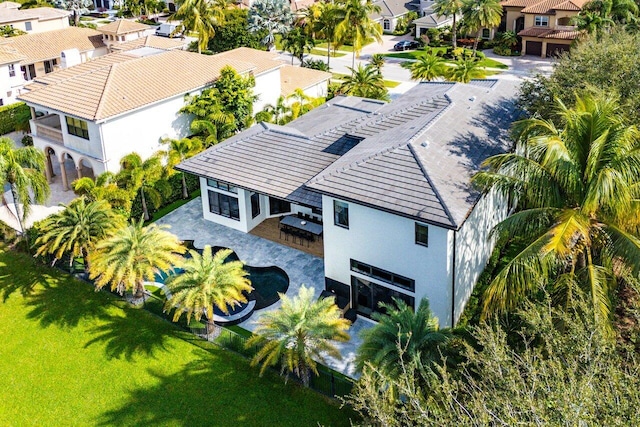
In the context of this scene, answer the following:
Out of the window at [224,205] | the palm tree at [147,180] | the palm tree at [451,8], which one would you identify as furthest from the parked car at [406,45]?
the window at [224,205]

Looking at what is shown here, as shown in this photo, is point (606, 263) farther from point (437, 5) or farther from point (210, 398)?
point (437, 5)

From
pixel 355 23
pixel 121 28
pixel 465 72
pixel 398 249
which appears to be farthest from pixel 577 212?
pixel 121 28

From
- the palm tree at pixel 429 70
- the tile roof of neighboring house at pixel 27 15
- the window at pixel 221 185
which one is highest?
the tile roof of neighboring house at pixel 27 15

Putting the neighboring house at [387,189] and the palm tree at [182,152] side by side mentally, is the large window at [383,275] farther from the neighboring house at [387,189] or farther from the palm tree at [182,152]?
the palm tree at [182,152]

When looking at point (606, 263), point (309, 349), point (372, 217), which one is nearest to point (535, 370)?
point (606, 263)

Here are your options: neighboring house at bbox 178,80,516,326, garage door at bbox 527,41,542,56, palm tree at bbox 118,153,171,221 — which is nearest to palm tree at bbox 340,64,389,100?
neighboring house at bbox 178,80,516,326

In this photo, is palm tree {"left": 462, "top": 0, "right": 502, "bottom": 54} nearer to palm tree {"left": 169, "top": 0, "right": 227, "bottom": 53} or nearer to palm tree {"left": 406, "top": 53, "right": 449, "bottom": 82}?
palm tree {"left": 406, "top": 53, "right": 449, "bottom": 82}
